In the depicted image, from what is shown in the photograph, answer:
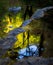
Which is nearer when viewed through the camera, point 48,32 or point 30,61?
point 30,61

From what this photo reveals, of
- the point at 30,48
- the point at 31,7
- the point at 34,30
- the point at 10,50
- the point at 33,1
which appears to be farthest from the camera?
the point at 33,1

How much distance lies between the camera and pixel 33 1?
7402mm

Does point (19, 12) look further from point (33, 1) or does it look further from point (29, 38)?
point (29, 38)

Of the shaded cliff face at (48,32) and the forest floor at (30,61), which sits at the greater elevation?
the forest floor at (30,61)

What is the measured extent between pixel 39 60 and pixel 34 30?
1485mm

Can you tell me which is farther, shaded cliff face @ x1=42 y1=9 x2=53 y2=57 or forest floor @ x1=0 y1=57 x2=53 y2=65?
shaded cliff face @ x1=42 y1=9 x2=53 y2=57

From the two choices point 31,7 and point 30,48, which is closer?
point 30,48

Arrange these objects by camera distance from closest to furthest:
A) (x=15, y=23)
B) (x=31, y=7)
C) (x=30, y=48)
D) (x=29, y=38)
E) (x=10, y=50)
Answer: (x=10, y=50) → (x=30, y=48) → (x=29, y=38) → (x=15, y=23) → (x=31, y=7)

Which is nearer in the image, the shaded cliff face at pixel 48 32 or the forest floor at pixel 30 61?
the forest floor at pixel 30 61

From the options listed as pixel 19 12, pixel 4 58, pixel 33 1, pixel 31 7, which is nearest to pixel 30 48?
pixel 4 58

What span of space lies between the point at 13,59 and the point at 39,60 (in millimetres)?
372

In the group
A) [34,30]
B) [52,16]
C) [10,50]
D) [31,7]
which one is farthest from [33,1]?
[10,50]

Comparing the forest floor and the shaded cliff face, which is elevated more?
the forest floor

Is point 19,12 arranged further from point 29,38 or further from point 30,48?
point 30,48
